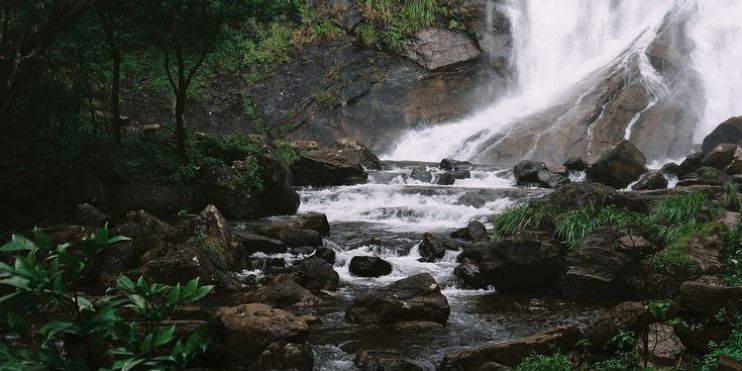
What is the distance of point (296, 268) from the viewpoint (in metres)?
9.52

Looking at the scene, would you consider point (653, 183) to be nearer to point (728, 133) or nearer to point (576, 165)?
point (576, 165)

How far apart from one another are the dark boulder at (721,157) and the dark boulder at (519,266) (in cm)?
969

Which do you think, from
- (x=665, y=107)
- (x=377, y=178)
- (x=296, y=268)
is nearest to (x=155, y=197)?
(x=296, y=268)

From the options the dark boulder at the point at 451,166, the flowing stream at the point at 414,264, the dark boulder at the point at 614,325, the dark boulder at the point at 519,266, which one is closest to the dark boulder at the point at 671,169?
the flowing stream at the point at 414,264

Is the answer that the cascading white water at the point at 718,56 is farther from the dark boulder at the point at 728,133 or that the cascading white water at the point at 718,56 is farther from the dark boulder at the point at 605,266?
the dark boulder at the point at 605,266

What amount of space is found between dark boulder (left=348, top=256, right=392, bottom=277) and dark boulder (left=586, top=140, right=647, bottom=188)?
964 cm

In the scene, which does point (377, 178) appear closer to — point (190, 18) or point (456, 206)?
point (456, 206)

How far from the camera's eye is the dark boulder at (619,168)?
16.9 metres

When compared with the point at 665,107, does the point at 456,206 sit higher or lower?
lower

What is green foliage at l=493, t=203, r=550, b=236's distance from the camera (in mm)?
10781

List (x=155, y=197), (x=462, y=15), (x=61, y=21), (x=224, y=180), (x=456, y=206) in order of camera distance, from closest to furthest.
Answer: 1. (x=61, y=21)
2. (x=155, y=197)
3. (x=224, y=180)
4. (x=456, y=206)
5. (x=462, y=15)

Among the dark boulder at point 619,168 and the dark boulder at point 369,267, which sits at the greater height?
the dark boulder at point 619,168

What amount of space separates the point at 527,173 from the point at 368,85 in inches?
445

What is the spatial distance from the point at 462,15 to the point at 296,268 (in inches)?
890
